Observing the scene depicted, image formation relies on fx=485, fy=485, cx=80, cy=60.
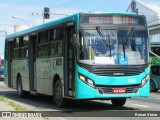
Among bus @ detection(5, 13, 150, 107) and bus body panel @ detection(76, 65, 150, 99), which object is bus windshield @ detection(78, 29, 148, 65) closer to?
bus @ detection(5, 13, 150, 107)

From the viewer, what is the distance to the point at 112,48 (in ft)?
49.4

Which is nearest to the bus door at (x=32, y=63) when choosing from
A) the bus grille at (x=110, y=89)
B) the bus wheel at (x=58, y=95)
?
the bus wheel at (x=58, y=95)

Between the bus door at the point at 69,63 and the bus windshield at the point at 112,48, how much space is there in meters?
0.55

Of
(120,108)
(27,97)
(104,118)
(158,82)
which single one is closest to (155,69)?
(158,82)

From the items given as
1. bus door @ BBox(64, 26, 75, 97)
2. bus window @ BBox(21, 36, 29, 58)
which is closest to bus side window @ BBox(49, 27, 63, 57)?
bus door @ BBox(64, 26, 75, 97)

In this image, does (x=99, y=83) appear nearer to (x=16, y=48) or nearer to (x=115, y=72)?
(x=115, y=72)

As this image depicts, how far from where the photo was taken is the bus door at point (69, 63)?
15.3 metres

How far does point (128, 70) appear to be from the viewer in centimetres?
1510

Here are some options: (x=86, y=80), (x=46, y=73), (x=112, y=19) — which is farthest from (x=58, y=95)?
(x=112, y=19)

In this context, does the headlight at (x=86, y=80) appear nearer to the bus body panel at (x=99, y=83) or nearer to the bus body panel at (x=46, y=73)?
the bus body panel at (x=99, y=83)

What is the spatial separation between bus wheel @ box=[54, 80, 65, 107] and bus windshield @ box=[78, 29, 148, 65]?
1.98 m

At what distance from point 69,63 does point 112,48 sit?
158 cm

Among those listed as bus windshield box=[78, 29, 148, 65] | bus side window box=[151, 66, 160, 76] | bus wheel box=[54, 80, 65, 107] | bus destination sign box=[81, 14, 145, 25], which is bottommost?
bus wheel box=[54, 80, 65, 107]

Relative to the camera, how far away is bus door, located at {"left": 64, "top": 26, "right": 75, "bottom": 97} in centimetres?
1533
